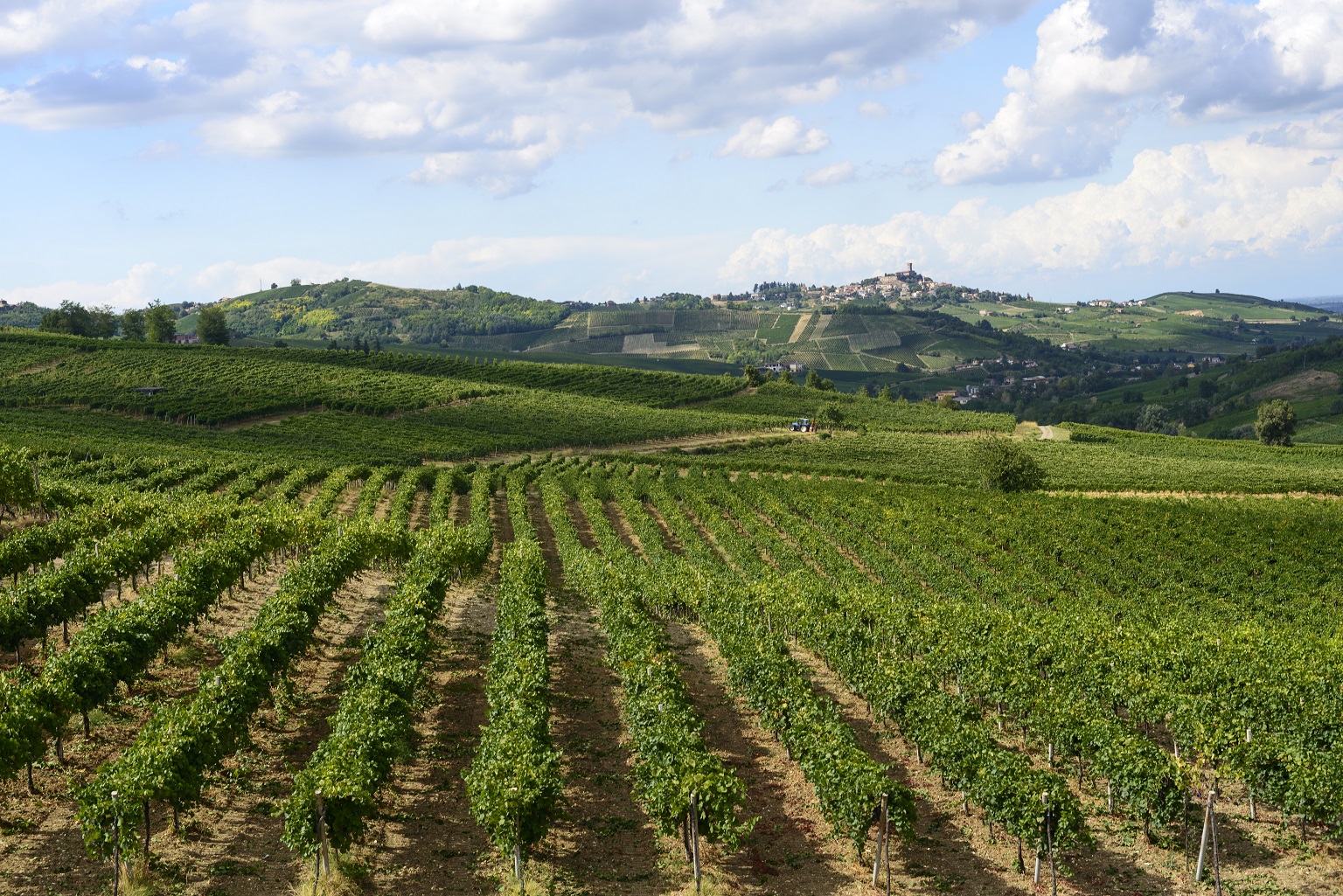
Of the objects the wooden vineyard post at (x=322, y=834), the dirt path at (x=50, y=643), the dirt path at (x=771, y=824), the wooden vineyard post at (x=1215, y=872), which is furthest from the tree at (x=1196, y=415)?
the wooden vineyard post at (x=322, y=834)

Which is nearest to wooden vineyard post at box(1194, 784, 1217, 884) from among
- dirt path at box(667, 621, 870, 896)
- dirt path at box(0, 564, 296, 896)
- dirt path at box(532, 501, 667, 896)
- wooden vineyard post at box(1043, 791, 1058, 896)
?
wooden vineyard post at box(1043, 791, 1058, 896)

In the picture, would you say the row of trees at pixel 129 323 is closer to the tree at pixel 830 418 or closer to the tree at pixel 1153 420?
the tree at pixel 830 418

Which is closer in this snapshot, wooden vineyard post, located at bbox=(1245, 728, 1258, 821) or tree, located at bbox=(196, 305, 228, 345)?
wooden vineyard post, located at bbox=(1245, 728, 1258, 821)

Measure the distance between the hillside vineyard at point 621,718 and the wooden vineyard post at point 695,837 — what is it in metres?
0.26

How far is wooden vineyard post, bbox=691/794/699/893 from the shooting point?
66.2ft

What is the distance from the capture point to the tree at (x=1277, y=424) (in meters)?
120

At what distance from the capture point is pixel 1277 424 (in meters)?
120

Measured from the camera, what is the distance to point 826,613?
125ft

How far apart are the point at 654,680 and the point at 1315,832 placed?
16607 mm

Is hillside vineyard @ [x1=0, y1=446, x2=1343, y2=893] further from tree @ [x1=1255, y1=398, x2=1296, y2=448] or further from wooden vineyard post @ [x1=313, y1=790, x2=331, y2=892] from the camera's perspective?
tree @ [x1=1255, y1=398, x2=1296, y2=448]

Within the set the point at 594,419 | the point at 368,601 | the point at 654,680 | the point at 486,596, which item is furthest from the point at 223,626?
the point at 594,419

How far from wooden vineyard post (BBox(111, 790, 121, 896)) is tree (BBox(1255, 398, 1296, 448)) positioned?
131114mm

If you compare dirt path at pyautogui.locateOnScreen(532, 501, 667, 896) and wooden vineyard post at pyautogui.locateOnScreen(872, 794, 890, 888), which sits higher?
wooden vineyard post at pyautogui.locateOnScreen(872, 794, 890, 888)

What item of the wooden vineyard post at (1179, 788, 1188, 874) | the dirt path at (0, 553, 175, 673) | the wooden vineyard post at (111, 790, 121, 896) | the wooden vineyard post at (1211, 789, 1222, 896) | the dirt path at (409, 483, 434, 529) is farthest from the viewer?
the dirt path at (409, 483, 434, 529)
